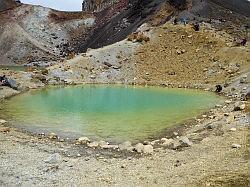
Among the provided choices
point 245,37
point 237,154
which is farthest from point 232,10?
point 237,154

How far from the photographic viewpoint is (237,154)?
17922 mm

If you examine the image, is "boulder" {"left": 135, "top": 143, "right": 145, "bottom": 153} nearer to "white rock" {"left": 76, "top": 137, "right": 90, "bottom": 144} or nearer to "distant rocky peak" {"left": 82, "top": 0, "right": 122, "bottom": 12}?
"white rock" {"left": 76, "top": 137, "right": 90, "bottom": 144}

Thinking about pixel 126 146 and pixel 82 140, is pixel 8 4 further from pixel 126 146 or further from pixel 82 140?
pixel 126 146

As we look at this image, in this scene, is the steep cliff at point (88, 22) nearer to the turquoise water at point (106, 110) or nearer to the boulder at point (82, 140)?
the turquoise water at point (106, 110)

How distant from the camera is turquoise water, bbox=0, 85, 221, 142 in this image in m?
25.4

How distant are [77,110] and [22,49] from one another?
61.2 metres

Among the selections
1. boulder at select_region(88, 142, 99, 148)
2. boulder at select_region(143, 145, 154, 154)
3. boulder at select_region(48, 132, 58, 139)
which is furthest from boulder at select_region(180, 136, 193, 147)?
boulder at select_region(48, 132, 58, 139)

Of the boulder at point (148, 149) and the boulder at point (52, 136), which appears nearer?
the boulder at point (148, 149)

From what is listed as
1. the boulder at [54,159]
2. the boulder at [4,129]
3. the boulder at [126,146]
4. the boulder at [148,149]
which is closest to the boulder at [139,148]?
the boulder at [148,149]

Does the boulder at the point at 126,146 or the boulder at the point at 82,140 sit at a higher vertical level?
the boulder at the point at 126,146

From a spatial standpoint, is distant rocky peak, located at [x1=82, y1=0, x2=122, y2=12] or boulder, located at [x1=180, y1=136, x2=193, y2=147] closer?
boulder, located at [x1=180, y1=136, x2=193, y2=147]

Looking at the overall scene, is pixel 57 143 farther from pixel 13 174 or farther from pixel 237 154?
→ pixel 237 154

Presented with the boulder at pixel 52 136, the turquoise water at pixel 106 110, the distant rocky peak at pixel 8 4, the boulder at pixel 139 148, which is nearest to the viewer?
the boulder at pixel 139 148

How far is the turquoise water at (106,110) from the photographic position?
2536 cm
